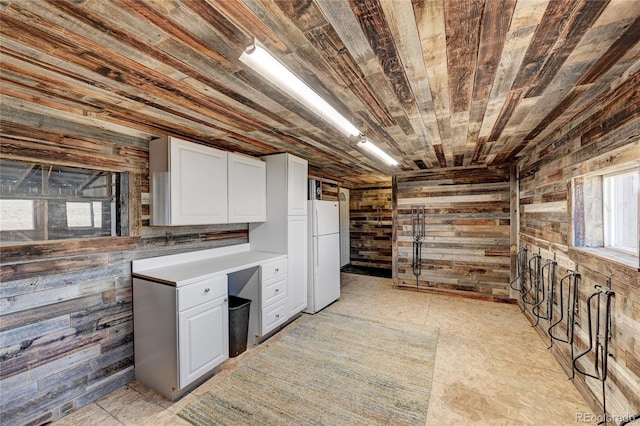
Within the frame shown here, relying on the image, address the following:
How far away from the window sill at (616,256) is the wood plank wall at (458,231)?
91.0 inches

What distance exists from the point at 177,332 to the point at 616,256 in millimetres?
3308

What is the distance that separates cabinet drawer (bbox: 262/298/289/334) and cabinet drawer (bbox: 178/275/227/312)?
2.34 feet

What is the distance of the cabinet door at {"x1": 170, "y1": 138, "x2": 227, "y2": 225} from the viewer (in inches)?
95.7

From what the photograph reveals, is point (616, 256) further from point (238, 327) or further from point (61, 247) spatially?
point (61, 247)

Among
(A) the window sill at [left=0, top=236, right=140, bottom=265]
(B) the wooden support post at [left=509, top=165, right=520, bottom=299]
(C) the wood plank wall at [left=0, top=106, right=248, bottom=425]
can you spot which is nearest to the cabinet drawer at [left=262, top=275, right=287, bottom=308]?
(C) the wood plank wall at [left=0, top=106, right=248, bottom=425]

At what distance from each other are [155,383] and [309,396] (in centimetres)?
132

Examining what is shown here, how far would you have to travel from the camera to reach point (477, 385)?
231cm

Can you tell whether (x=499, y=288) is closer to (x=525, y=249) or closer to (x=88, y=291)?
(x=525, y=249)

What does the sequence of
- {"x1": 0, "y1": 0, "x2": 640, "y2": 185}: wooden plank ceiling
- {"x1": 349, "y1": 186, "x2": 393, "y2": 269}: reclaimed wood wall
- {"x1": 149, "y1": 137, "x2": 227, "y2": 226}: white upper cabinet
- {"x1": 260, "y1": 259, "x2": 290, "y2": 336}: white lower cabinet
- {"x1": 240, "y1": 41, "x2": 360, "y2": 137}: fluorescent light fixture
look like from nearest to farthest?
{"x1": 0, "y1": 0, "x2": 640, "y2": 185}: wooden plank ceiling < {"x1": 240, "y1": 41, "x2": 360, "y2": 137}: fluorescent light fixture < {"x1": 149, "y1": 137, "x2": 227, "y2": 226}: white upper cabinet < {"x1": 260, "y1": 259, "x2": 290, "y2": 336}: white lower cabinet < {"x1": 349, "y1": 186, "x2": 393, "y2": 269}: reclaimed wood wall

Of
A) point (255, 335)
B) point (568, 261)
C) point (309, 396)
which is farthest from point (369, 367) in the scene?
point (568, 261)

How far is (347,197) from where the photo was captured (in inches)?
272

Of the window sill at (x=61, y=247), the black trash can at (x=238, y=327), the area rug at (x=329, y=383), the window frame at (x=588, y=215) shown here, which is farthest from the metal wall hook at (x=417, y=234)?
the window sill at (x=61, y=247)

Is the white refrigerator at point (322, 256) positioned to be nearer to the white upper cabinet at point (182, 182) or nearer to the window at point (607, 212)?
the white upper cabinet at point (182, 182)

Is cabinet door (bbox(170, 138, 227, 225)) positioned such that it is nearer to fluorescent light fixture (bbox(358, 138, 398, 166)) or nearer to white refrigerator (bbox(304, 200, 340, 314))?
white refrigerator (bbox(304, 200, 340, 314))
